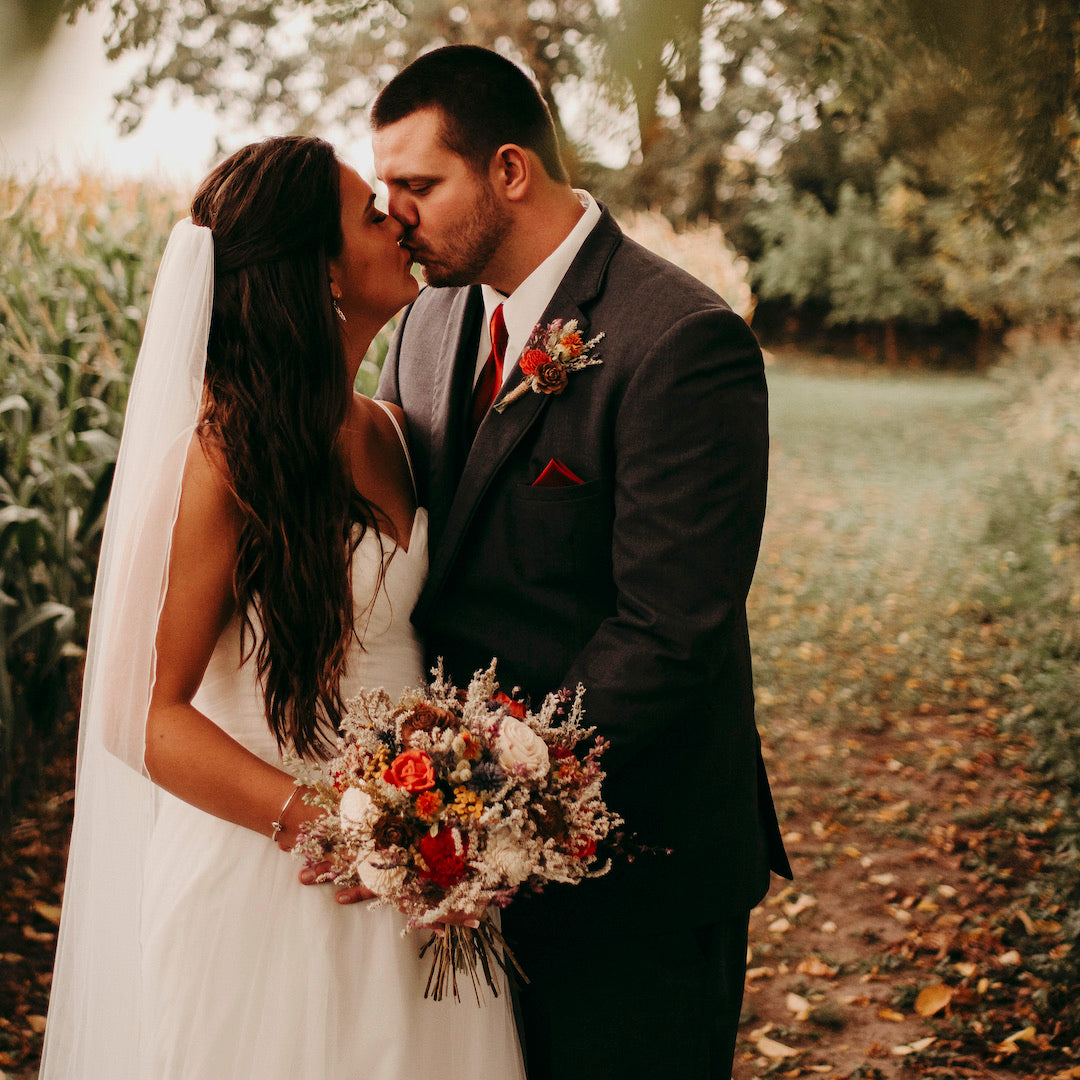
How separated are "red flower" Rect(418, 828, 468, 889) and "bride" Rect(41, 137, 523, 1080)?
0.36 metres

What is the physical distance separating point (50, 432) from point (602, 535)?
9.79ft

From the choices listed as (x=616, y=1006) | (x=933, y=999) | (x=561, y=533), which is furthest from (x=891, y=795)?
Result: (x=561, y=533)

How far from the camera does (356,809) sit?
52.3 inches

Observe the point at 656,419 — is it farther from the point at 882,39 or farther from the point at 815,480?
the point at 815,480

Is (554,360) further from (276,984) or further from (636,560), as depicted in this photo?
(276,984)

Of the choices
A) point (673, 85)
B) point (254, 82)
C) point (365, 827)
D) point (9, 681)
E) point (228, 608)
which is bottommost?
point (9, 681)

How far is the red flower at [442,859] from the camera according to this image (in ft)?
4.29

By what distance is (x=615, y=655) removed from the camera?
5.34 ft

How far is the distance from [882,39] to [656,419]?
74cm

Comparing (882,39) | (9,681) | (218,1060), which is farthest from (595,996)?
(9,681)

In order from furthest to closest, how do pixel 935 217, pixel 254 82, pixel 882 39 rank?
1. pixel 935 217
2. pixel 254 82
3. pixel 882 39

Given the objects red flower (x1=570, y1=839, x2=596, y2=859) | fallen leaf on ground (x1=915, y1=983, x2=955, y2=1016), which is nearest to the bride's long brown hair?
red flower (x1=570, y1=839, x2=596, y2=859)

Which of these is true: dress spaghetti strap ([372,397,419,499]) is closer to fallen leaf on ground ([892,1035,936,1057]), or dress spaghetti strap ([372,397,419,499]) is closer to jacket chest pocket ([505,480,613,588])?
jacket chest pocket ([505,480,613,588])

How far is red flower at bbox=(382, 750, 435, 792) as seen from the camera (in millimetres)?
1305
